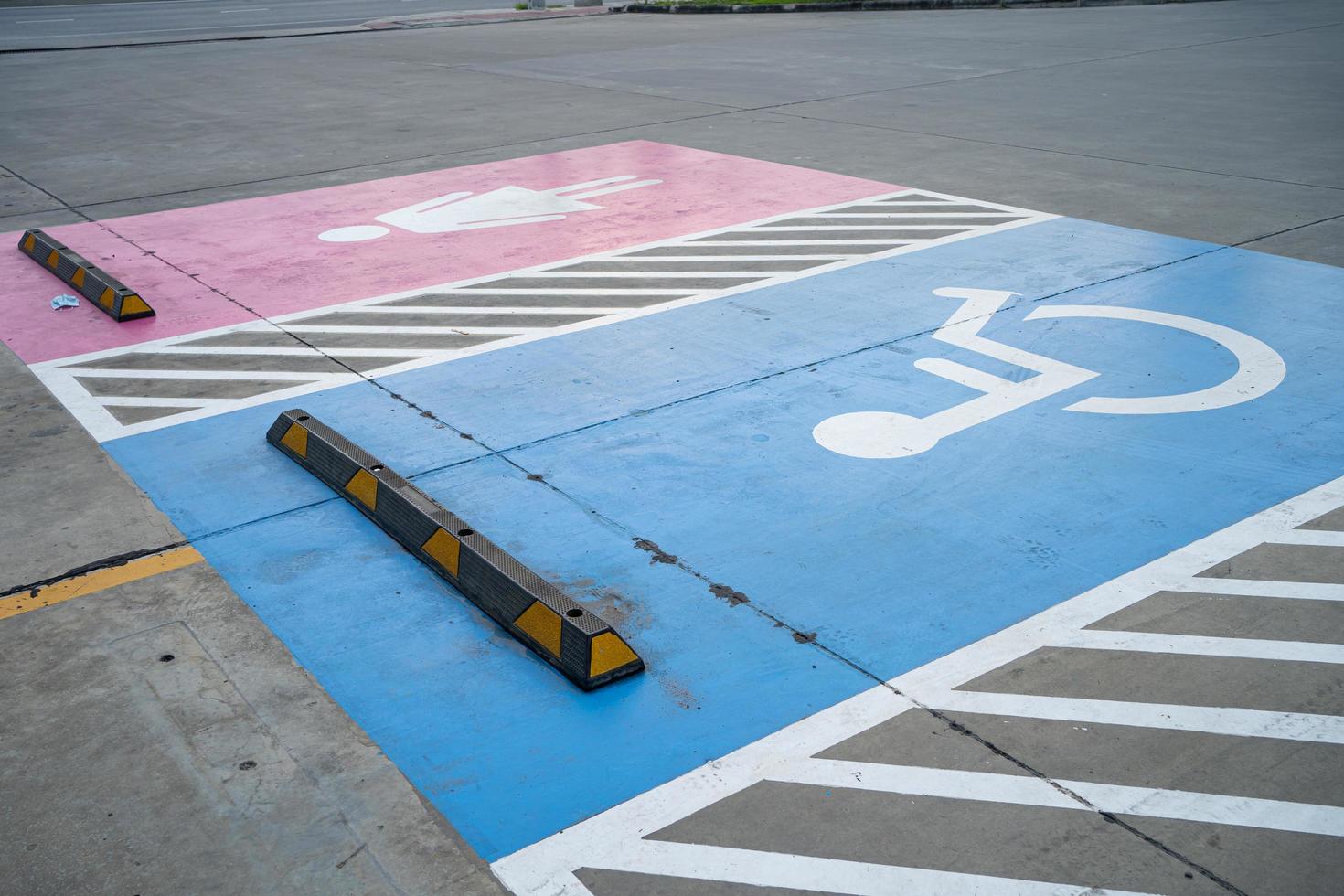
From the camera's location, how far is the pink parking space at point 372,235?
800cm

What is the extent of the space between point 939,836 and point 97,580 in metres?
3.48

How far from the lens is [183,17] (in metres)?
30.5

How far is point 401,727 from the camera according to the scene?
376cm

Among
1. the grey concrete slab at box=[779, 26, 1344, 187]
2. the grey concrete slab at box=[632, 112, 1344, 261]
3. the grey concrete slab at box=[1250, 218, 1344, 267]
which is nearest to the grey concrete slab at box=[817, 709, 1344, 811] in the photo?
the grey concrete slab at box=[1250, 218, 1344, 267]

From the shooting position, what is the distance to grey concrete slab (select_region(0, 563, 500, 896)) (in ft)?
10.3

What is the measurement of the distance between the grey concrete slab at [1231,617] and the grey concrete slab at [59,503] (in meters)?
4.03

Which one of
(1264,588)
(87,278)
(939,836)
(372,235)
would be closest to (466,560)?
(939,836)

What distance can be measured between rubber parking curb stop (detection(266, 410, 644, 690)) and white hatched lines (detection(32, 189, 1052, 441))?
1.05 metres

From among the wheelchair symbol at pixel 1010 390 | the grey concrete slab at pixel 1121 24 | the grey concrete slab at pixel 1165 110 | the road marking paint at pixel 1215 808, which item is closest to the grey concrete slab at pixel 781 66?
the grey concrete slab at pixel 1165 110

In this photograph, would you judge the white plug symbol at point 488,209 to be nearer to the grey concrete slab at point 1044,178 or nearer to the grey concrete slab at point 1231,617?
the grey concrete slab at point 1044,178

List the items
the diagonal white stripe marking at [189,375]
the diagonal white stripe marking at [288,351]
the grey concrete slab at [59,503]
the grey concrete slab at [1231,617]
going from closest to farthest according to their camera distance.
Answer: the grey concrete slab at [1231,617] < the grey concrete slab at [59,503] < the diagonal white stripe marking at [189,375] < the diagonal white stripe marking at [288,351]

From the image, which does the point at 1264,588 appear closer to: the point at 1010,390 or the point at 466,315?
the point at 1010,390

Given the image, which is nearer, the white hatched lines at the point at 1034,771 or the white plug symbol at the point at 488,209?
the white hatched lines at the point at 1034,771

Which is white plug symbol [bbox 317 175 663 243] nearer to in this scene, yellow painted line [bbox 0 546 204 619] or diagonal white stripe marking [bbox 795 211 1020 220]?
diagonal white stripe marking [bbox 795 211 1020 220]
